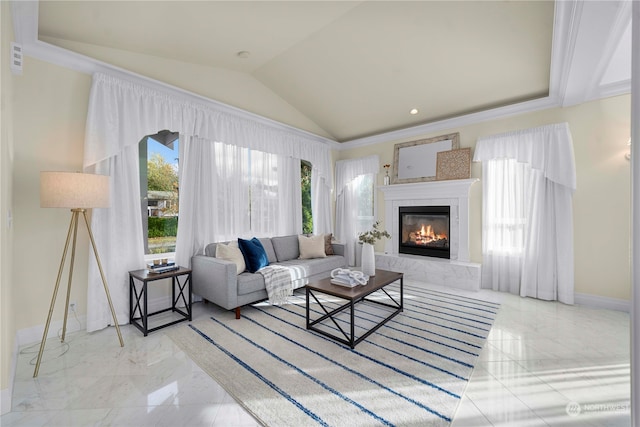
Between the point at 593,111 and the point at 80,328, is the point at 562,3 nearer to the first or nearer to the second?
the point at 593,111

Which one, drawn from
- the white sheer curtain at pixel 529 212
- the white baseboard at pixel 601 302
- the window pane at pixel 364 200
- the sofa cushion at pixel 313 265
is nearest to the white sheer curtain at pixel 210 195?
the sofa cushion at pixel 313 265

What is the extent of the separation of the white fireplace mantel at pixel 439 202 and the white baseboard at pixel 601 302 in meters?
1.30

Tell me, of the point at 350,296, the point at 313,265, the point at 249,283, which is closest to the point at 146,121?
the point at 249,283

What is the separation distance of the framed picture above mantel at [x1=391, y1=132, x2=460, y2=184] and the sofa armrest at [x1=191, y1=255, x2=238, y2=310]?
3314 millimetres

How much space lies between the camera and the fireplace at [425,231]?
4461mm

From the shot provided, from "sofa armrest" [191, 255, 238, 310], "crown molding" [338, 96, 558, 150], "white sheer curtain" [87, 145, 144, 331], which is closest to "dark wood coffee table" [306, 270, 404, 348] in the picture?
"sofa armrest" [191, 255, 238, 310]

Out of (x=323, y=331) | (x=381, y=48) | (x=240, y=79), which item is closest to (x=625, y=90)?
(x=381, y=48)

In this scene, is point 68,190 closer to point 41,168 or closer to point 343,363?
point 41,168

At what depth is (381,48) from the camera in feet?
10.7

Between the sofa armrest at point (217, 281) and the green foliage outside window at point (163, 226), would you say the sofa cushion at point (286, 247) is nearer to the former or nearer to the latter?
the sofa armrest at point (217, 281)

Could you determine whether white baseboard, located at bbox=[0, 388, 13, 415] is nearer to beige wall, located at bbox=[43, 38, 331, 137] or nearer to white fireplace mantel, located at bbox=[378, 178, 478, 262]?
beige wall, located at bbox=[43, 38, 331, 137]

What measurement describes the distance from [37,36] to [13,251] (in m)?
1.86

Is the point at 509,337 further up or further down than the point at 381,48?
further down

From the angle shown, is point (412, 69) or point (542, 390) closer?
point (542, 390)
